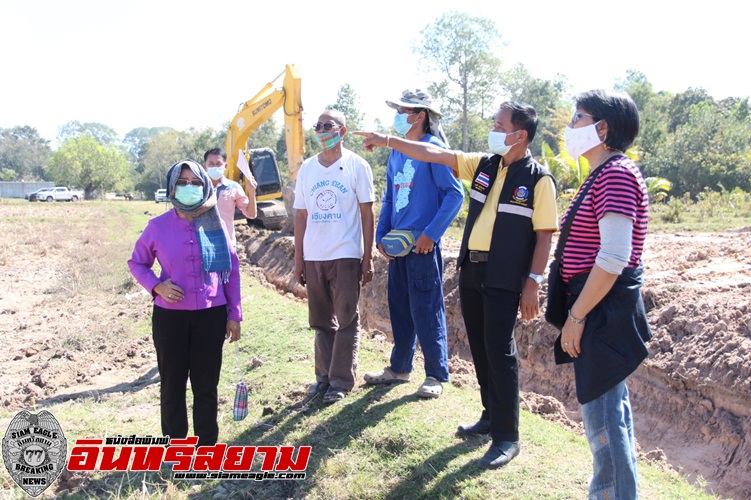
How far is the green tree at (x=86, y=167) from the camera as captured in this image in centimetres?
6412

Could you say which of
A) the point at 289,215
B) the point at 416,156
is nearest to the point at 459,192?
the point at 416,156

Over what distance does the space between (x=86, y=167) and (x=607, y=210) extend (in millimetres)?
70095

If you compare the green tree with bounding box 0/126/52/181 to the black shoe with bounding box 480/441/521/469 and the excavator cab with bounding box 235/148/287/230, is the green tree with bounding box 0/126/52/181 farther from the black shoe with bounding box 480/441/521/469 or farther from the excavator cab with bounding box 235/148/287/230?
the black shoe with bounding box 480/441/521/469

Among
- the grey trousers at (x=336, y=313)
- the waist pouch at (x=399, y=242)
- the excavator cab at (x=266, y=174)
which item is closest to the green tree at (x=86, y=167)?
the excavator cab at (x=266, y=174)

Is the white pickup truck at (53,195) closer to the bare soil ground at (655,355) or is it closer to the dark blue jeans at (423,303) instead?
the bare soil ground at (655,355)

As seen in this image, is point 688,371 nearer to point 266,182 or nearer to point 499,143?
point 499,143

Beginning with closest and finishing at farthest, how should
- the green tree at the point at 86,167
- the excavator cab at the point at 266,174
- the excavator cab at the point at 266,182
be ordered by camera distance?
the excavator cab at the point at 266,182, the excavator cab at the point at 266,174, the green tree at the point at 86,167

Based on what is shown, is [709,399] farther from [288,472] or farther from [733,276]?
[288,472]

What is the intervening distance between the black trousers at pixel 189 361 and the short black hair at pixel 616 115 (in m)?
2.62

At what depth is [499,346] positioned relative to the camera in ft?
11.4

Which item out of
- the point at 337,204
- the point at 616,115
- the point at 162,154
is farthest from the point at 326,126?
the point at 162,154

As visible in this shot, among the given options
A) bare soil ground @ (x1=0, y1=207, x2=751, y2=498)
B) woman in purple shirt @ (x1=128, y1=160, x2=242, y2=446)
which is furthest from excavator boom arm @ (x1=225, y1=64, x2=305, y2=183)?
woman in purple shirt @ (x1=128, y1=160, x2=242, y2=446)

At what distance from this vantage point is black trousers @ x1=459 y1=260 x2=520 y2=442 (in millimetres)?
3471

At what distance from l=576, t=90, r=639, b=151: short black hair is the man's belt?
0.99 meters
